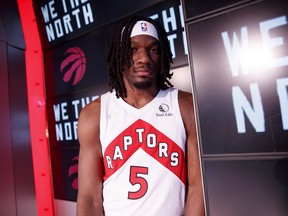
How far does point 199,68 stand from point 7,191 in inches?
80.9

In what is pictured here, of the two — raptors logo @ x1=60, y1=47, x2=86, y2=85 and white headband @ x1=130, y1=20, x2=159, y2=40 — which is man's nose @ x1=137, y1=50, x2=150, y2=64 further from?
raptors logo @ x1=60, y1=47, x2=86, y2=85

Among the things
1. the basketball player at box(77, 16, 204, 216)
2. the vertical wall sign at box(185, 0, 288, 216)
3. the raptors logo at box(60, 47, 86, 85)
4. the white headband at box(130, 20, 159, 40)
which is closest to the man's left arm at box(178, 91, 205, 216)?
the basketball player at box(77, 16, 204, 216)

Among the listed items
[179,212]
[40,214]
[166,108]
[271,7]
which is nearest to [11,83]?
[40,214]

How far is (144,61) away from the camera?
1235mm

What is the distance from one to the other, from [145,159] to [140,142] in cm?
8

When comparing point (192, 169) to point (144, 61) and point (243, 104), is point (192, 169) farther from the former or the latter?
point (144, 61)

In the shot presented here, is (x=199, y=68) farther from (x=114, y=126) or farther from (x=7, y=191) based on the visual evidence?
(x=7, y=191)

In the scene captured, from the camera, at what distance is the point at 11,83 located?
2.36 metres

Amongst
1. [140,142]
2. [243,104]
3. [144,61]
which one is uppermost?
[144,61]

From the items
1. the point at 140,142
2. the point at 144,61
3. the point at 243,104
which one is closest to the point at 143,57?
the point at 144,61

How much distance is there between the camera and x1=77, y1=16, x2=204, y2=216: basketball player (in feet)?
3.91

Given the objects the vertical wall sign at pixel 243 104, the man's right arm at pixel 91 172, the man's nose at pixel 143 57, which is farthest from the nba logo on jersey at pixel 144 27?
the man's right arm at pixel 91 172

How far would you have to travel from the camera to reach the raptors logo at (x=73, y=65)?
223 cm

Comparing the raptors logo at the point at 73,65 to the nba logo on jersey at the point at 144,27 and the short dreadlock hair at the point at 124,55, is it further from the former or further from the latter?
the nba logo on jersey at the point at 144,27
